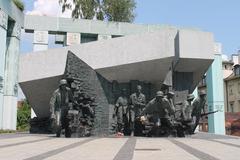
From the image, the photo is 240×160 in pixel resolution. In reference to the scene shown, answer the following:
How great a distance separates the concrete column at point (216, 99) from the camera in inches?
1107

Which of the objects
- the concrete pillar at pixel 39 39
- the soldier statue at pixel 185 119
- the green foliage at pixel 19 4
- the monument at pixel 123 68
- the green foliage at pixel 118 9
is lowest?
the soldier statue at pixel 185 119

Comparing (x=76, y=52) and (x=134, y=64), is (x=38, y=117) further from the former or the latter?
(x=134, y=64)

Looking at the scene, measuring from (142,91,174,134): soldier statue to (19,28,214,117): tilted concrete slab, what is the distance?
1825mm

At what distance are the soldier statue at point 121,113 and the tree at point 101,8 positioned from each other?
18.8 m

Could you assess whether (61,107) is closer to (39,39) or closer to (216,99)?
(39,39)

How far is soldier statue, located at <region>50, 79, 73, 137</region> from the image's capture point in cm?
1388

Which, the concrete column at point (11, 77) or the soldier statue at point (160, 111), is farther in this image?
the concrete column at point (11, 77)

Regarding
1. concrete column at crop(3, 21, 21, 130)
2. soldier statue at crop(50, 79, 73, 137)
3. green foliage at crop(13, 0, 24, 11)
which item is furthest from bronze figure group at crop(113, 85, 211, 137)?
green foliage at crop(13, 0, 24, 11)

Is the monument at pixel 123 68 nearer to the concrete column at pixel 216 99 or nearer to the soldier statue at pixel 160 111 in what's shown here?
the soldier statue at pixel 160 111

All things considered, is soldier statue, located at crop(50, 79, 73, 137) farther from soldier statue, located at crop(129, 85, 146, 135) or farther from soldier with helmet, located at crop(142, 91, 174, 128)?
soldier with helmet, located at crop(142, 91, 174, 128)

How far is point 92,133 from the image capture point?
1513cm

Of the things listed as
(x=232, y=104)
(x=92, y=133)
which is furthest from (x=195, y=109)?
(x=232, y=104)

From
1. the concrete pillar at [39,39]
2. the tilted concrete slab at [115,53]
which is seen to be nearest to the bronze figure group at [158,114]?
the tilted concrete slab at [115,53]

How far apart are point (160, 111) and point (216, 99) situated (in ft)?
48.8
